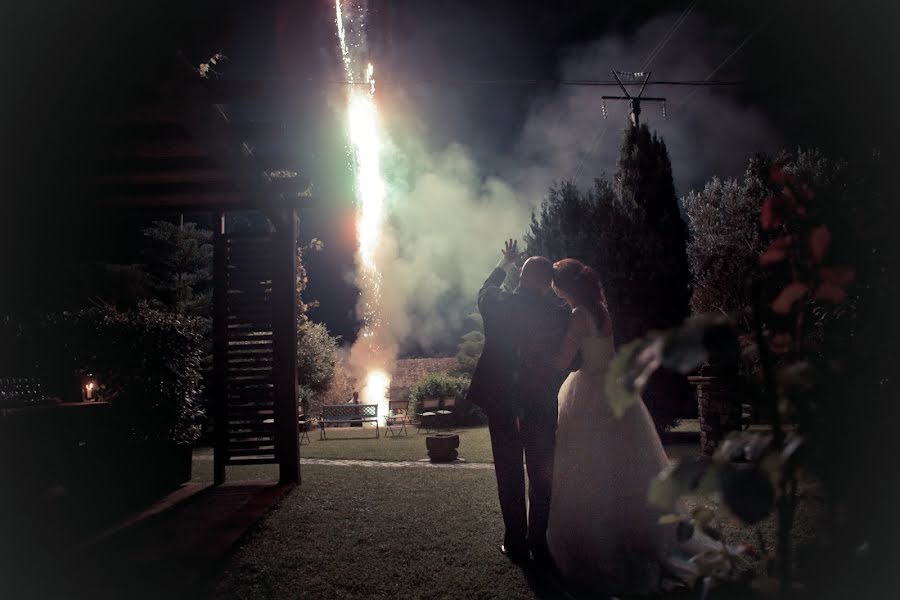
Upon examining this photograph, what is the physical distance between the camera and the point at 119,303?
1995cm

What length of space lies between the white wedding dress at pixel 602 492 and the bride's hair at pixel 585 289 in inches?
3.8

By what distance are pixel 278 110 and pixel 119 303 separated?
57.9ft

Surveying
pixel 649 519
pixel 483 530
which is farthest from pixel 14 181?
pixel 649 519

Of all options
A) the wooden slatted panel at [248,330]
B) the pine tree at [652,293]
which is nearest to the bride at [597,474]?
the wooden slatted panel at [248,330]

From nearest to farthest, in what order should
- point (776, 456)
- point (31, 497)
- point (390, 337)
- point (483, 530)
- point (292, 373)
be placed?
point (776, 456), point (483, 530), point (31, 497), point (292, 373), point (390, 337)

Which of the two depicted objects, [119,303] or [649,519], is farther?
[119,303]

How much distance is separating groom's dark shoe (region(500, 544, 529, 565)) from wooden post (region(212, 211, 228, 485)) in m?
5.45

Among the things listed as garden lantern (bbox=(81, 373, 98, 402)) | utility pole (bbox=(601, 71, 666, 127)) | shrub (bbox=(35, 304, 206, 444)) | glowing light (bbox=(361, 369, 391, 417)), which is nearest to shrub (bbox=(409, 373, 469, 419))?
glowing light (bbox=(361, 369, 391, 417))

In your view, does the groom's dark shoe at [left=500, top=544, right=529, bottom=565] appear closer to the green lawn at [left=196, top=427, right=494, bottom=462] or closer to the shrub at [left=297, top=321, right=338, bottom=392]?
the green lawn at [left=196, top=427, right=494, bottom=462]

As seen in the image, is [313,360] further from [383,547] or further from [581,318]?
[581,318]

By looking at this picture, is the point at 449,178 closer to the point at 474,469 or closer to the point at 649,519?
the point at 474,469

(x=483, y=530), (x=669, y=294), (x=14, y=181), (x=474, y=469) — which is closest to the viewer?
(x=14, y=181)

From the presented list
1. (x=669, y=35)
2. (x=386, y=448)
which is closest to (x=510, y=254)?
(x=386, y=448)

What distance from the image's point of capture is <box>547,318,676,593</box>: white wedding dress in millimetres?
3775
